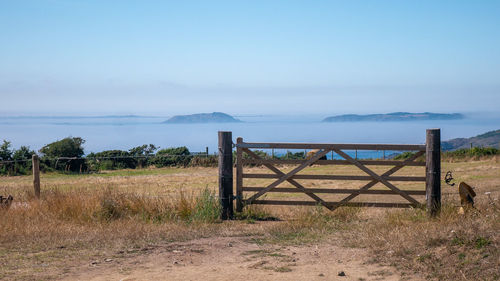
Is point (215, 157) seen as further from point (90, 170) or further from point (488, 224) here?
point (488, 224)

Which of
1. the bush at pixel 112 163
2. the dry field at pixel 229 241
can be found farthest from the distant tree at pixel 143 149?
the dry field at pixel 229 241

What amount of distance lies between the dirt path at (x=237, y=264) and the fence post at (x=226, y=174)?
120 inches

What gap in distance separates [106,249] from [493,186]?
14280 millimetres

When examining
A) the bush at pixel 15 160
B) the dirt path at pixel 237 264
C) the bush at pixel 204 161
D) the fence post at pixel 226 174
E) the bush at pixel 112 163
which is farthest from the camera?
the bush at pixel 112 163

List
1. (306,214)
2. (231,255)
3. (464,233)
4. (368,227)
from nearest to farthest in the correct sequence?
(464,233) → (231,255) → (368,227) → (306,214)

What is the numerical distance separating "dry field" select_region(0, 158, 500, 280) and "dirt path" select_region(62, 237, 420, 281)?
14 mm

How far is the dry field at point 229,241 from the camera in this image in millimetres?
6926

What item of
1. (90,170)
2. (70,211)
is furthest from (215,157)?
(70,211)

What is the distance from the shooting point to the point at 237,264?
7.50 m

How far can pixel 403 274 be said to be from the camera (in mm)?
6664

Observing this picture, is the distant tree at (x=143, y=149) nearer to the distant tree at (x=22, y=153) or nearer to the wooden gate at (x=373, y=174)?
the distant tree at (x=22, y=153)

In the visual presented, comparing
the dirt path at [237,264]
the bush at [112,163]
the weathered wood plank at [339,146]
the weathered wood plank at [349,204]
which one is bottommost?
the dirt path at [237,264]

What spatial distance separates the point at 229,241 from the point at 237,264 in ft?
5.32

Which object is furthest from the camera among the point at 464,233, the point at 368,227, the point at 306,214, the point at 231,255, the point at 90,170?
the point at 90,170
